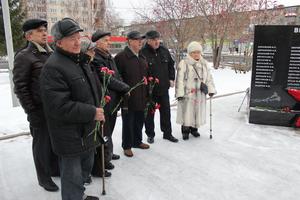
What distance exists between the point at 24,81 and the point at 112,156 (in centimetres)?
167

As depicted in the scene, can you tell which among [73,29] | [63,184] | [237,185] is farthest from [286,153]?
[73,29]

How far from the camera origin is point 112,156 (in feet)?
13.0

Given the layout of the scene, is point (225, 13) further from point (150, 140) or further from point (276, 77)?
point (150, 140)

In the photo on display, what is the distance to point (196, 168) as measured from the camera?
3.72 m

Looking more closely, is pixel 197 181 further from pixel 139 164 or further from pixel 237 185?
pixel 139 164

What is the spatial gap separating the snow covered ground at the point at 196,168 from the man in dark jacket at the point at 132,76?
347 mm

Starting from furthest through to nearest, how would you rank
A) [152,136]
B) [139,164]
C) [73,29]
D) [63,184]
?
1. [152,136]
2. [139,164]
3. [63,184]
4. [73,29]

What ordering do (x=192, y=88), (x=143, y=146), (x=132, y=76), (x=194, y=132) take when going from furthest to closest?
(x=194, y=132)
(x=192, y=88)
(x=143, y=146)
(x=132, y=76)

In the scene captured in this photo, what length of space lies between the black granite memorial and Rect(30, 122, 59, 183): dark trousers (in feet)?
12.8

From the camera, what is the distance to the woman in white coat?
4.52m

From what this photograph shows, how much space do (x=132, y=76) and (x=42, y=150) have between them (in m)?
1.44

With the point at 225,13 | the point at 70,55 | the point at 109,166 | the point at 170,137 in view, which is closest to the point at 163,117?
the point at 170,137

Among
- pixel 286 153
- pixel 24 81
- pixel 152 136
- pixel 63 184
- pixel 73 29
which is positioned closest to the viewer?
pixel 73 29

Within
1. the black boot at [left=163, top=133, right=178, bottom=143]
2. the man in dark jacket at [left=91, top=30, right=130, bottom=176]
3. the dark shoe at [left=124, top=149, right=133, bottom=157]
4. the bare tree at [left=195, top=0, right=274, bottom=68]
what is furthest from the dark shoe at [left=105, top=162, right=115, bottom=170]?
the bare tree at [left=195, top=0, right=274, bottom=68]
